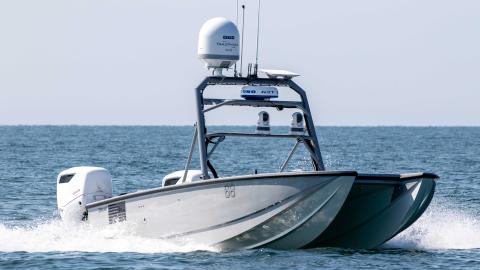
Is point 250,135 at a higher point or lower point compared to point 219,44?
lower

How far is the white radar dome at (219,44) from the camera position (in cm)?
1875

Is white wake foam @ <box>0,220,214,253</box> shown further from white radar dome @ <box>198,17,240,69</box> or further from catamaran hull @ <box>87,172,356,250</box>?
white radar dome @ <box>198,17,240,69</box>

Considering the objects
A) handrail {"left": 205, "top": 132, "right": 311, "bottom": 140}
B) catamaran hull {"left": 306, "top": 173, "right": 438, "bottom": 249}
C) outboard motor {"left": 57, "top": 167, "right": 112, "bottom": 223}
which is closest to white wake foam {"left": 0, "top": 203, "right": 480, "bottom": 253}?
outboard motor {"left": 57, "top": 167, "right": 112, "bottom": 223}

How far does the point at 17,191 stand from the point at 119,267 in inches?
644

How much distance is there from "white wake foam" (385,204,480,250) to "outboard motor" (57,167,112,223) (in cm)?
499

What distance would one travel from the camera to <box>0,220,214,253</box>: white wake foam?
60.8ft

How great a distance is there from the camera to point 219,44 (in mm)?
18750

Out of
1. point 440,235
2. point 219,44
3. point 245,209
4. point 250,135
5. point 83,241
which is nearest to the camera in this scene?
point 245,209

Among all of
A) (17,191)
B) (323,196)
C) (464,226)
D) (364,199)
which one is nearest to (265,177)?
(323,196)

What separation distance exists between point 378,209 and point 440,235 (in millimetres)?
2242

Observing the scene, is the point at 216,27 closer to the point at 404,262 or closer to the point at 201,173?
the point at 201,173

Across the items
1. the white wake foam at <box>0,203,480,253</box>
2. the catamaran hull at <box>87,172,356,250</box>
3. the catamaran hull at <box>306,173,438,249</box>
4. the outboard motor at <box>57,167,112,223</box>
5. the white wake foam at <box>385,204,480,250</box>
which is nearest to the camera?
the catamaran hull at <box>87,172,356,250</box>

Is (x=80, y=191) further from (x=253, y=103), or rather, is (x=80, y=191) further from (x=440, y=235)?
(x=440, y=235)

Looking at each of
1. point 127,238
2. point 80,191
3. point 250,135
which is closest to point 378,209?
point 250,135
